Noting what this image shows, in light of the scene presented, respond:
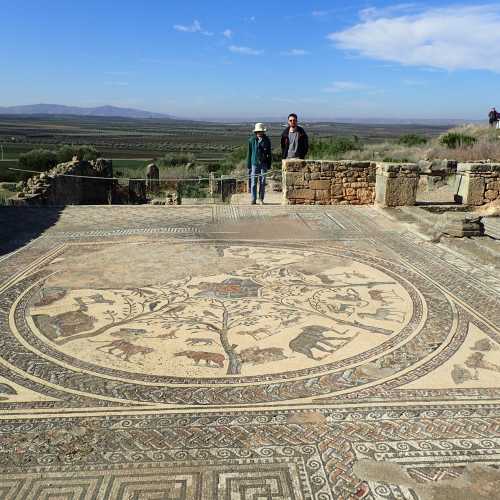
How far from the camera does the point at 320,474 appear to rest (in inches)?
90.3

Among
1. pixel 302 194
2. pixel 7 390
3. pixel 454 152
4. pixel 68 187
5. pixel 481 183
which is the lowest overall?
pixel 68 187

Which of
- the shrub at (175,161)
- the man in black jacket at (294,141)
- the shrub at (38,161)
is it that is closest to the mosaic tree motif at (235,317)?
the man in black jacket at (294,141)

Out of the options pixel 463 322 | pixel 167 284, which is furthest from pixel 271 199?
pixel 463 322

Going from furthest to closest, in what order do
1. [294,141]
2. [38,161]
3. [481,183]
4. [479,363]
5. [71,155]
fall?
[71,155] < [38,161] < [294,141] < [481,183] < [479,363]

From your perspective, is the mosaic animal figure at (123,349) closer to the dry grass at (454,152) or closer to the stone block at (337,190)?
the stone block at (337,190)

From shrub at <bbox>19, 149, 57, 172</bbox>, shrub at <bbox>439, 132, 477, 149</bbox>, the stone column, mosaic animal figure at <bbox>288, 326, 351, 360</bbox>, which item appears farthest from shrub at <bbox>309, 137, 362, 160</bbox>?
mosaic animal figure at <bbox>288, 326, 351, 360</bbox>

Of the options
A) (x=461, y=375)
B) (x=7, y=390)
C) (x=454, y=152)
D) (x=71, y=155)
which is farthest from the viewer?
(x=71, y=155)

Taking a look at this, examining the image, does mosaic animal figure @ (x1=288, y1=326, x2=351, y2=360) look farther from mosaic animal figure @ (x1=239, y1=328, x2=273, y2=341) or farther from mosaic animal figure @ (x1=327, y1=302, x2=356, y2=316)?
mosaic animal figure @ (x1=327, y1=302, x2=356, y2=316)

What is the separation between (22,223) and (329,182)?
5.70 meters

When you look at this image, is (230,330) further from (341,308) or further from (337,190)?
(337,190)

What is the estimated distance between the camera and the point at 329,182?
9.94 metres

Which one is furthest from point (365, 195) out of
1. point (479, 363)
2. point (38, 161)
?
point (38, 161)

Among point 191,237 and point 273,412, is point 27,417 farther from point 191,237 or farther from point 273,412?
point 191,237

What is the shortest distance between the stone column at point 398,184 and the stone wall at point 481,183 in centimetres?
113
